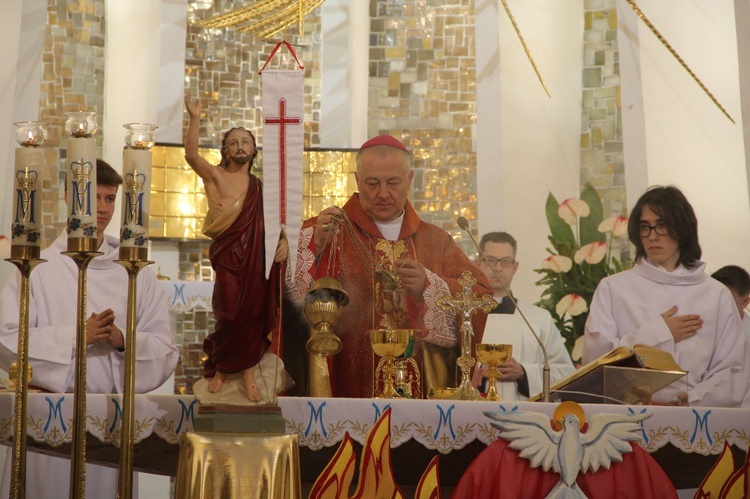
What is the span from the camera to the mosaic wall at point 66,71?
8594 mm

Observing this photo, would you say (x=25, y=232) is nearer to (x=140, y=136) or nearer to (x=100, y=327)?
(x=140, y=136)

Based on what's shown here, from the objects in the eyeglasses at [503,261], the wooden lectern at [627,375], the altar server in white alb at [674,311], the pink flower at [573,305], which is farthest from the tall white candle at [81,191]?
the eyeglasses at [503,261]

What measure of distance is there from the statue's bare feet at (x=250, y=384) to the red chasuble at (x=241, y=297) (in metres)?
0.02

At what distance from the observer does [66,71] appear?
28.9 feet

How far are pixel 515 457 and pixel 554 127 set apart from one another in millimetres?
5799

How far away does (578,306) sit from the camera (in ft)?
21.8

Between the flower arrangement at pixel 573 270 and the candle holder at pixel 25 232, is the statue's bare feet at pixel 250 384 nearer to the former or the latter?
the candle holder at pixel 25 232

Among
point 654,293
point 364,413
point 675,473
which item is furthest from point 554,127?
point 364,413

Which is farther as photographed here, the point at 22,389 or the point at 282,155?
the point at 282,155

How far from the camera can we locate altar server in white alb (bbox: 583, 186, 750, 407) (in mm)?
4812

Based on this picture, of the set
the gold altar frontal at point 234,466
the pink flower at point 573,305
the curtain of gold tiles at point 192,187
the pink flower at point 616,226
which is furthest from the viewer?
the curtain of gold tiles at point 192,187

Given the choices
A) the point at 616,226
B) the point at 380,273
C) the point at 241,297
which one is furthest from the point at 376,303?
the point at 616,226

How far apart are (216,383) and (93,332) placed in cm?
A: 95

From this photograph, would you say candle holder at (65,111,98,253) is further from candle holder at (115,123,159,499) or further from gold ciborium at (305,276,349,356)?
gold ciborium at (305,276,349,356)
